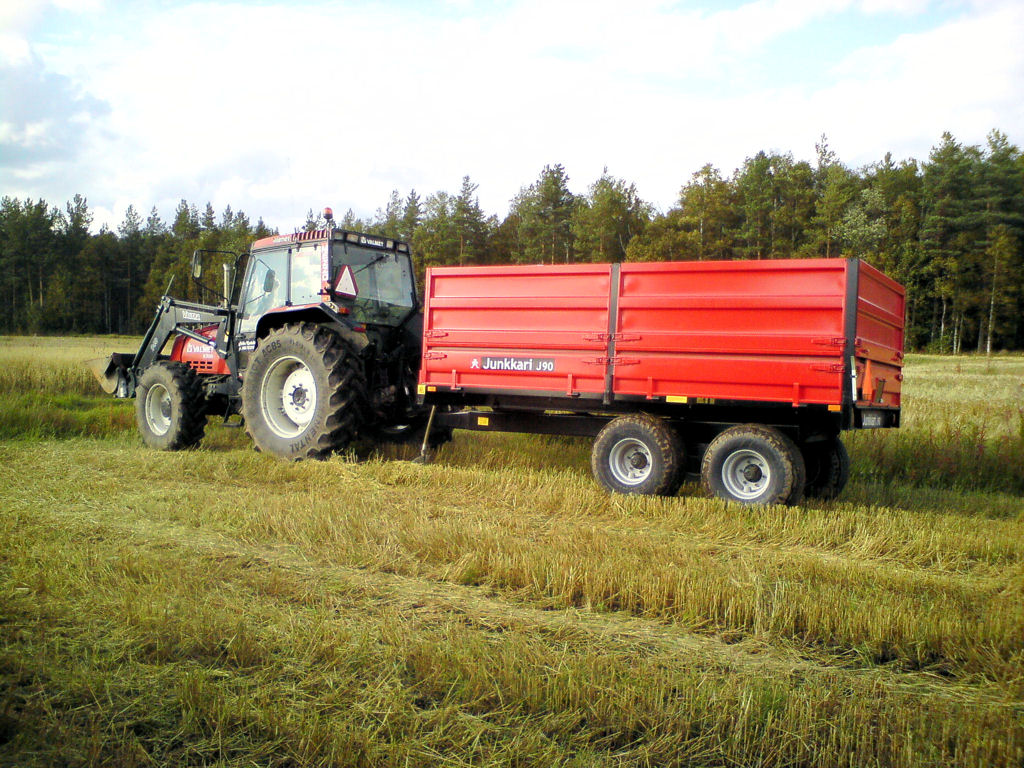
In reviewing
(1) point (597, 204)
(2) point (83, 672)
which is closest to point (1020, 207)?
(1) point (597, 204)

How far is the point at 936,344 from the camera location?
137 ft

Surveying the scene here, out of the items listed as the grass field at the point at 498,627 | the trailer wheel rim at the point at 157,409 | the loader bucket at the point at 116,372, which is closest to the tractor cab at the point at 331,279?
the trailer wheel rim at the point at 157,409

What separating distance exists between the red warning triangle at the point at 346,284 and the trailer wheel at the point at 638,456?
3205 mm

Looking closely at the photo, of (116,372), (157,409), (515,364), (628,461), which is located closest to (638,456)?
(628,461)

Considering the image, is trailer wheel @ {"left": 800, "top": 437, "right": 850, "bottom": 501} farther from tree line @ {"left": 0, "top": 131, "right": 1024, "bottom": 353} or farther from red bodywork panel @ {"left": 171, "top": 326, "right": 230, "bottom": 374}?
tree line @ {"left": 0, "top": 131, "right": 1024, "bottom": 353}

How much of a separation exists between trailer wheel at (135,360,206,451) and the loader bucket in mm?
1250

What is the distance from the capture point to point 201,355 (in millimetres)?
9891

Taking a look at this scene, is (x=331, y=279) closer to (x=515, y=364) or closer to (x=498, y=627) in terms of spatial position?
(x=515, y=364)

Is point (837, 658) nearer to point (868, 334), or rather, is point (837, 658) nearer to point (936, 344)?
point (868, 334)

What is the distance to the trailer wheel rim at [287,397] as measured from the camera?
824cm

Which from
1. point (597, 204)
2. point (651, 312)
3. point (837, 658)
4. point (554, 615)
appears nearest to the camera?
point (837, 658)

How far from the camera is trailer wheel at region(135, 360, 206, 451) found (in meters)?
8.90

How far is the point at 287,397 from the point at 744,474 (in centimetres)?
495

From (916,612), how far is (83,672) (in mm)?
3688
